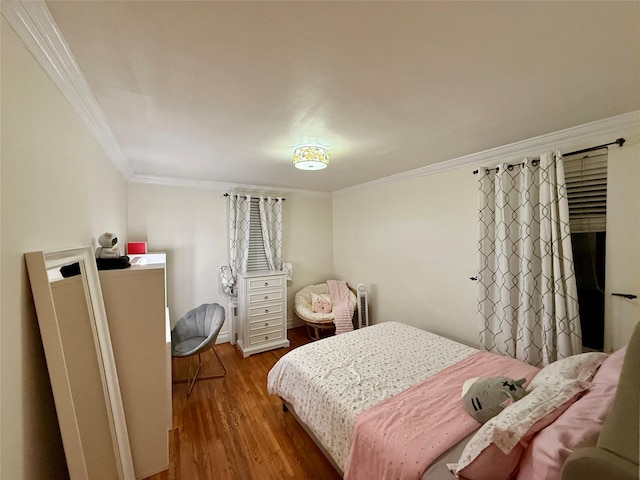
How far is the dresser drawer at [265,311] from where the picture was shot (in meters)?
3.39

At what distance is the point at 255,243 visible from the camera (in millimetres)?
3891

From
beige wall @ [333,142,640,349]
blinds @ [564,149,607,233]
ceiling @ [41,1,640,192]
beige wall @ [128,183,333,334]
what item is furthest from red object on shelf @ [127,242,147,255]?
blinds @ [564,149,607,233]

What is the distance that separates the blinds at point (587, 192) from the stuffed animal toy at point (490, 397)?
1.46 meters

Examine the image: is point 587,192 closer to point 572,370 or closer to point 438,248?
point 438,248

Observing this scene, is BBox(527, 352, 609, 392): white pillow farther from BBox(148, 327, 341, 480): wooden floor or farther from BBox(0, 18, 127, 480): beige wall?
BBox(0, 18, 127, 480): beige wall

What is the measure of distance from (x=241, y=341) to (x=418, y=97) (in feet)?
11.2

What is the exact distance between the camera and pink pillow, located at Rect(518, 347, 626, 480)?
823 millimetres

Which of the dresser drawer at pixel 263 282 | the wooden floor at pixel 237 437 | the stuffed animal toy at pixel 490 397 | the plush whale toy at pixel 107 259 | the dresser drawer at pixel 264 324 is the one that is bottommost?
the wooden floor at pixel 237 437

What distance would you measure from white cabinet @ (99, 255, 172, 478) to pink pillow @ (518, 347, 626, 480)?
1.86m

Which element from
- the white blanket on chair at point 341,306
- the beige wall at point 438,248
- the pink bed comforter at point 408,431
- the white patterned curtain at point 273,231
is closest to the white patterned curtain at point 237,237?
the white patterned curtain at point 273,231

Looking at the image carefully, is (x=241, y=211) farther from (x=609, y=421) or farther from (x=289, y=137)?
(x=609, y=421)

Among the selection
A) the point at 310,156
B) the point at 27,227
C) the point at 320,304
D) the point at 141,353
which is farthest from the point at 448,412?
the point at 320,304

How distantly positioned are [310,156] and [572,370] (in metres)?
2.14

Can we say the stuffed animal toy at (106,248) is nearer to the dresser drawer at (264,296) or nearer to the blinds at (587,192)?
the dresser drawer at (264,296)
